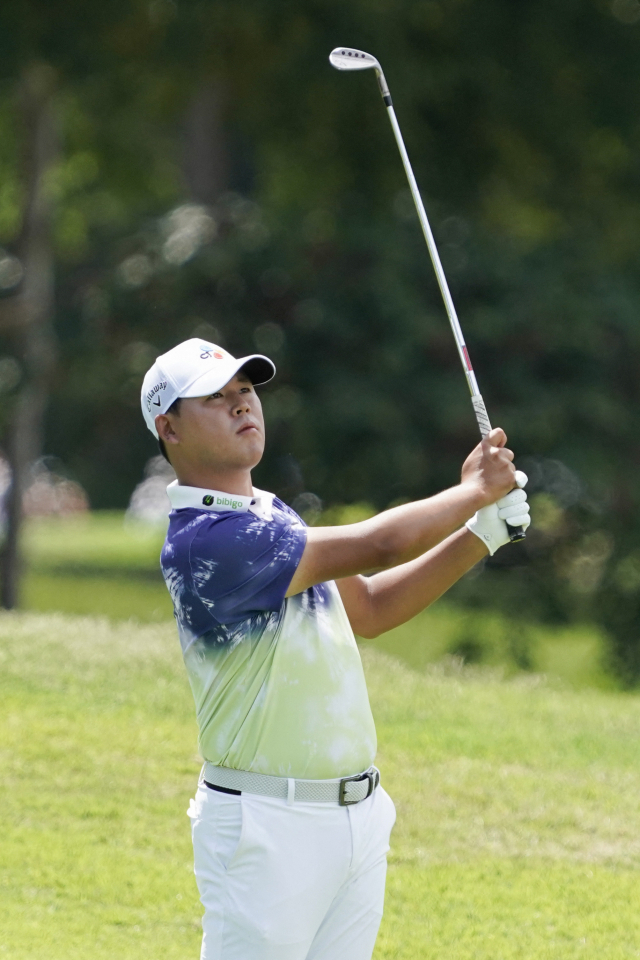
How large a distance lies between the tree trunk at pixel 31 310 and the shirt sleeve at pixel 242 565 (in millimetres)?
13644

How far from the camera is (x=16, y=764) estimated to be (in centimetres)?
668

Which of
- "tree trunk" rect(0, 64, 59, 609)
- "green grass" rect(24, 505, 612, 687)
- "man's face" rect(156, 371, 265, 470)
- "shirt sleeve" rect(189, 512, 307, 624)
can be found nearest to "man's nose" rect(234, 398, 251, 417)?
"man's face" rect(156, 371, 265, 470)

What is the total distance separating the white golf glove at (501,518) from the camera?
3.23 m

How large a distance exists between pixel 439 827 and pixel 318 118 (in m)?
14.1

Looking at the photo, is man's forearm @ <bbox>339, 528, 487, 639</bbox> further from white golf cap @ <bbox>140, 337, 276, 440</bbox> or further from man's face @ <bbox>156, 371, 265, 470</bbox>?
white golf cap @ <bbox>140, 337, 276, 440</bbox>

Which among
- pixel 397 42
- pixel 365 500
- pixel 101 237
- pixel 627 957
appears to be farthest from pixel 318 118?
pixel 627 957

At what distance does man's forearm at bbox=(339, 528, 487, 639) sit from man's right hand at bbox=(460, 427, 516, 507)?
0.81ft

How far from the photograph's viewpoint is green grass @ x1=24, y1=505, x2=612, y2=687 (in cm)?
1462

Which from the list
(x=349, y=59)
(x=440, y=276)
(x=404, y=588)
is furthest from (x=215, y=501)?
(x=349, y=59)

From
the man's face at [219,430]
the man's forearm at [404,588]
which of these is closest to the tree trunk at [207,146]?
the man's forearm at [404,588]

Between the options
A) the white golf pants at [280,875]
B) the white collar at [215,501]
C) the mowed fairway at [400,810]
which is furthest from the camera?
the mowed fairway at [400,810]

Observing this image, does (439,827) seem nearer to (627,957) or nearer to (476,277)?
(627,957)

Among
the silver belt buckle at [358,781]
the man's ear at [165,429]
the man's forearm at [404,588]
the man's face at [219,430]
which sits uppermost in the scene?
the man's face at [219,430]

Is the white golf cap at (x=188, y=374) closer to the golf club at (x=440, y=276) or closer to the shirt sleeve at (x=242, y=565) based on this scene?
the shirt sleeve at (x=242, y=565)
